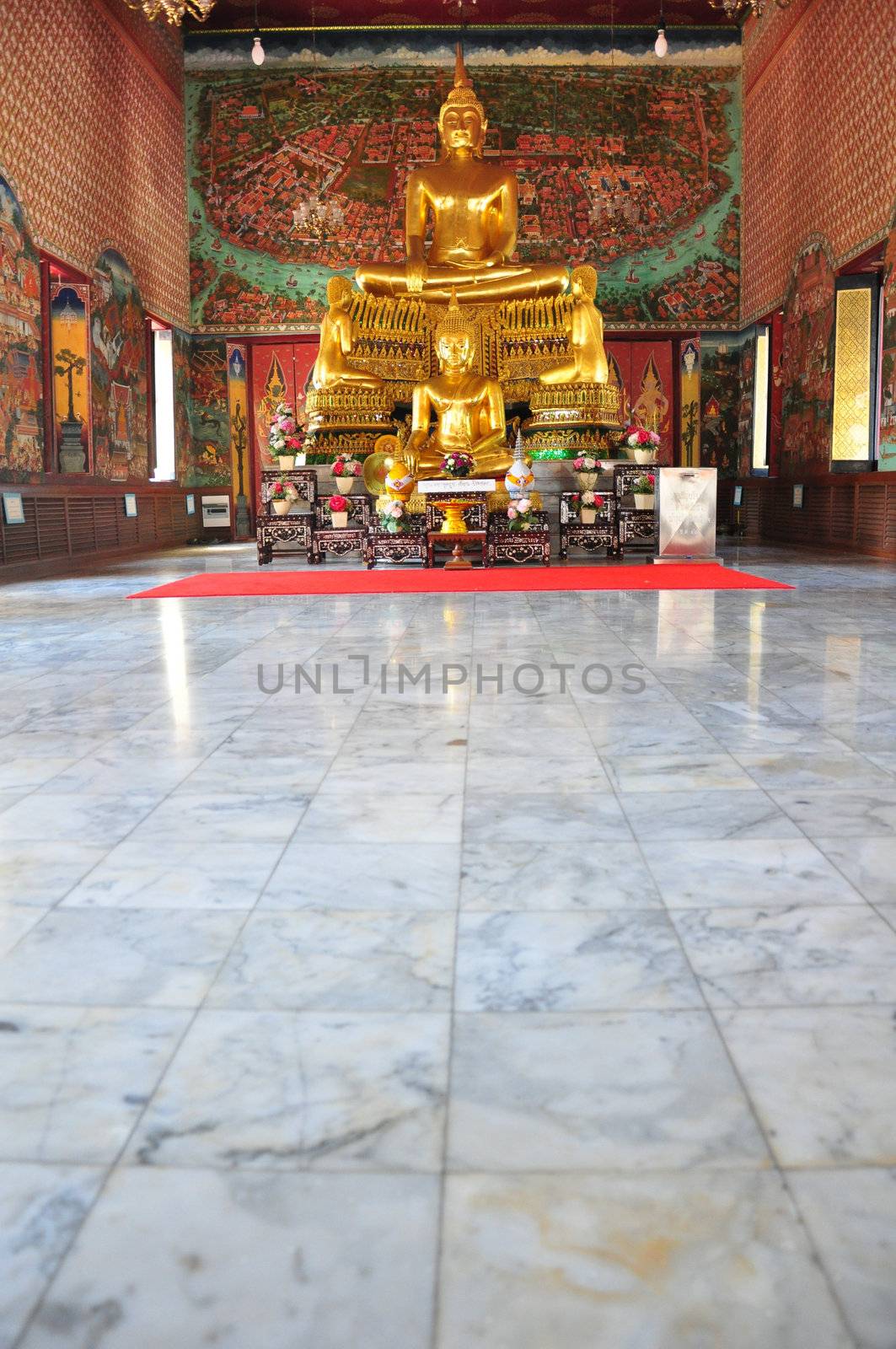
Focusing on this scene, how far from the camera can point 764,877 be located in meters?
1.85

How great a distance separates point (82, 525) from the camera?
956cm

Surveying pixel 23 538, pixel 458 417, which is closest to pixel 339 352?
pixel 458 417

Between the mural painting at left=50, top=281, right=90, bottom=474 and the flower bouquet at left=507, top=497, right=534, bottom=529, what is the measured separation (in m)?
3.51

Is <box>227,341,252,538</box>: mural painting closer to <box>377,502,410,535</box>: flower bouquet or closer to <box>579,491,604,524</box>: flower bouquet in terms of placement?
<box>377,502,410,535</box>: flower bouquet

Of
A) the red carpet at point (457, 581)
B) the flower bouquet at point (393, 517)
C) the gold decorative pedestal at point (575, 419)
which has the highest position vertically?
the gold decorative pedestal at point (575, 419)

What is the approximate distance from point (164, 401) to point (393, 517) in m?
5.22

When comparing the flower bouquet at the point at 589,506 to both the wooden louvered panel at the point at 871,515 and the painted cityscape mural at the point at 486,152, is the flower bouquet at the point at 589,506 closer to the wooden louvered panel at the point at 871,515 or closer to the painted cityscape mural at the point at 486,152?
the wooden louvered panel at the point at 871,515

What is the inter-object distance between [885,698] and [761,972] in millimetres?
2024

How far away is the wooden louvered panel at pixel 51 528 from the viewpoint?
868 cm

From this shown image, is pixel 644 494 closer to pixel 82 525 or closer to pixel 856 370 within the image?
pixel 856 370

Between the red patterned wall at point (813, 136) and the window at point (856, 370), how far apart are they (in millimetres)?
348

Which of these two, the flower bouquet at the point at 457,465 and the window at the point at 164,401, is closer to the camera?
the flower bouquet at the point at 457,465

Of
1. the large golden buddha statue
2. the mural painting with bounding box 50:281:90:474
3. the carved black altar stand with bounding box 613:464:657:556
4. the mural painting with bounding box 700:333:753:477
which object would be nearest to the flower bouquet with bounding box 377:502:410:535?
the carved black altar stand with bounding box 613:464:657:556

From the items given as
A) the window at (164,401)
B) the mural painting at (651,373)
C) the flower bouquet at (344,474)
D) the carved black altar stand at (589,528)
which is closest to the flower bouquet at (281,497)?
the flower bouquet at (344,474)
